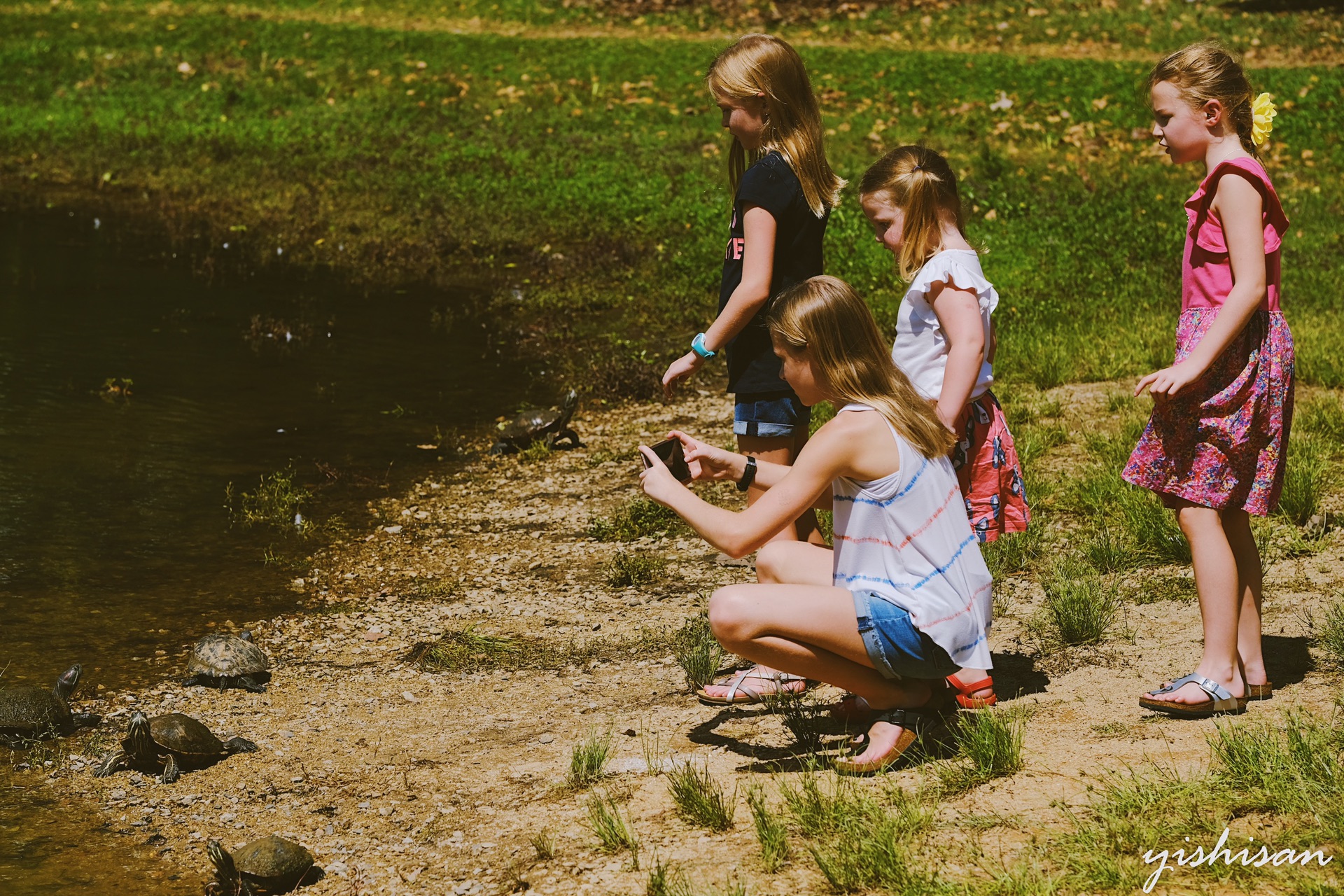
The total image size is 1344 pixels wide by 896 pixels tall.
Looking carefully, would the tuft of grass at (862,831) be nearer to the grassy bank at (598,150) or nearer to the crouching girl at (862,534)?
the crouching girl at (862,534)

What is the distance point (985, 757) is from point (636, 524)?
366cm

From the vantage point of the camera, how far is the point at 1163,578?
20.1 ft

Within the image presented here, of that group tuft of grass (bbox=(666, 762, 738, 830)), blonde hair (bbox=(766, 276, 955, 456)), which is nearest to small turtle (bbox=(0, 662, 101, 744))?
tuft of grass (bbox=(666, 762, 738, 830))

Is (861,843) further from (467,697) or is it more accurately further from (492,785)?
(467,697)

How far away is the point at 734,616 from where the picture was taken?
4305 millimetres

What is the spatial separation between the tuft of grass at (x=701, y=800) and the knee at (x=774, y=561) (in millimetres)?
788

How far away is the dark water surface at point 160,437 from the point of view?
6.14 metres

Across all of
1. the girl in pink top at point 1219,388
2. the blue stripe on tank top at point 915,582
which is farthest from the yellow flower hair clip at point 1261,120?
the blue stripe on tank top at point 915,582

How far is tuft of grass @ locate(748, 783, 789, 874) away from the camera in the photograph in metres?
3.76

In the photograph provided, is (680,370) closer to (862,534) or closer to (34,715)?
(862,534)

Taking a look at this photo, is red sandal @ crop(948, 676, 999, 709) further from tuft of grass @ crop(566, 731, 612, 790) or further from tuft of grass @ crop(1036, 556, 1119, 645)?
tuft of grass @ crop(566, 731, 612, 790)

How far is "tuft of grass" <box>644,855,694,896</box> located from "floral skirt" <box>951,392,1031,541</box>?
1.80m

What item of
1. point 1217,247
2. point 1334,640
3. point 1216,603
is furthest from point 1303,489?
point 1217,247

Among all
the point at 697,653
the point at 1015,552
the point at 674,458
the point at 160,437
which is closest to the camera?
the point at 674,458
